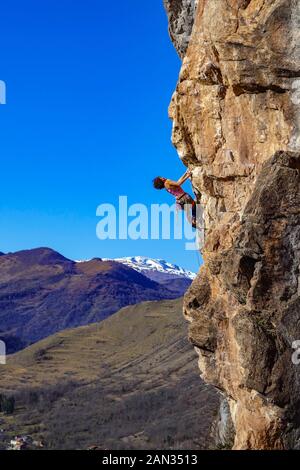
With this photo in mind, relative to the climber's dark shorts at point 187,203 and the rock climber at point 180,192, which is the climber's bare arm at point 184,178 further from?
the climber's dark shorts at point 187,203

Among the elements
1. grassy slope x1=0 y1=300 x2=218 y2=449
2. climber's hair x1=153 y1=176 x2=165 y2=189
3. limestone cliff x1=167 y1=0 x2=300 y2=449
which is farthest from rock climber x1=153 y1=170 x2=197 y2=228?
grassy slope x1=0 y1=300 x2=218 y2=449

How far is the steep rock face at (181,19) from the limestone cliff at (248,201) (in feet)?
8.78

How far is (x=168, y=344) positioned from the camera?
8800cm

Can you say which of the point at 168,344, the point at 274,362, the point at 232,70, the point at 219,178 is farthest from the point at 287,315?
the point at 168,344

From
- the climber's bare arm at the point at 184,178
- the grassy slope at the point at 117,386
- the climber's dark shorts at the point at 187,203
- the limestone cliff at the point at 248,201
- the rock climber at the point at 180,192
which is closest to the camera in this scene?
the limestone cliff at the point at 248,201

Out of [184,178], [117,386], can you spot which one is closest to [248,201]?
[184,178]

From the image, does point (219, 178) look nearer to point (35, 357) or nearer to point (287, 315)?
point (287, 315)

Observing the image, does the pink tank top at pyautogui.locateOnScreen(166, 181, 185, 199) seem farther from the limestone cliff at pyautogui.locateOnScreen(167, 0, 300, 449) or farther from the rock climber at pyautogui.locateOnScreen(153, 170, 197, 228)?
the limestone cliff at pyautogui.locateOnScreen(167, 0, 300, 449)

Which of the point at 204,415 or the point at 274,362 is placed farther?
the point at 204,415

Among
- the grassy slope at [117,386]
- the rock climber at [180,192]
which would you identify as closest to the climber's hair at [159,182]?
the rock climber at [180,192]

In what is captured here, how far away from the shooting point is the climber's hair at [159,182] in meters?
19.7

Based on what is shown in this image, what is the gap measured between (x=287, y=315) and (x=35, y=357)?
9314 centimetres

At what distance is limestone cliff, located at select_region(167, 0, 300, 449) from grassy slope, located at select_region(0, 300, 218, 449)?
74.1ft

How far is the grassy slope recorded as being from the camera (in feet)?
171
